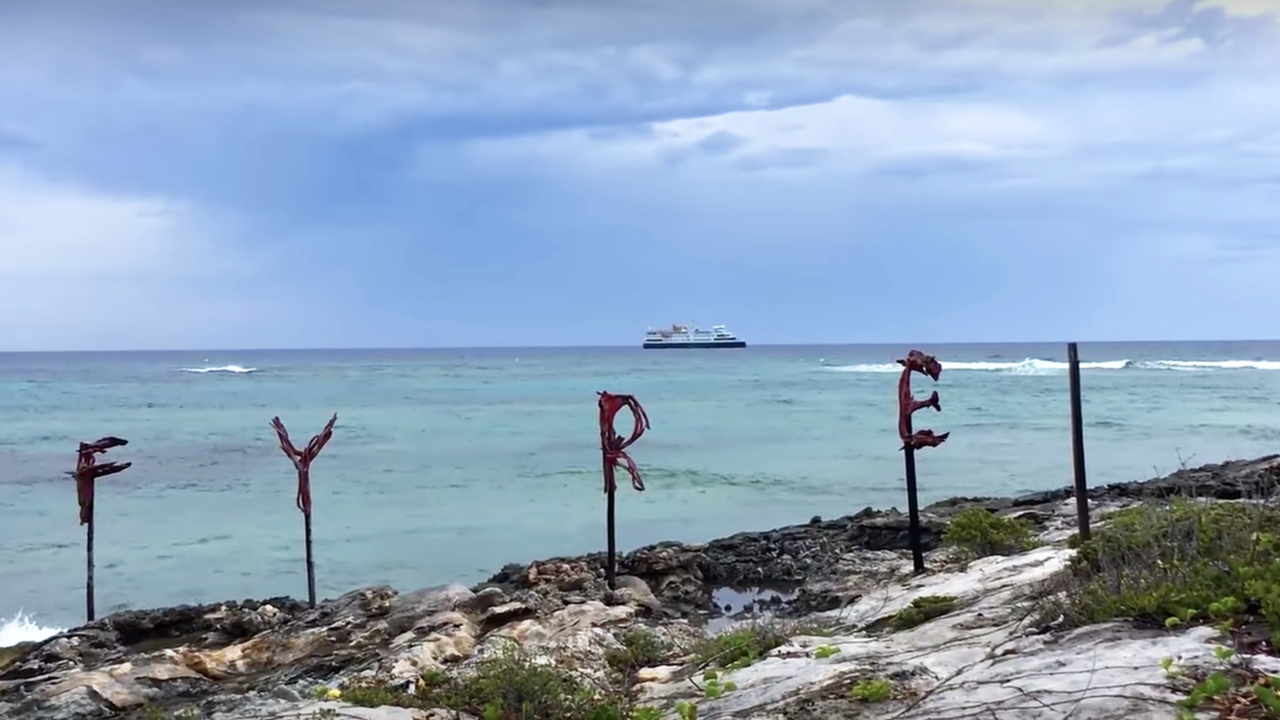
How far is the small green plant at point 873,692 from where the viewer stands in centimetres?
536

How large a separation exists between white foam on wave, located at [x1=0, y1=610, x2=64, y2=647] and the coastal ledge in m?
1.48

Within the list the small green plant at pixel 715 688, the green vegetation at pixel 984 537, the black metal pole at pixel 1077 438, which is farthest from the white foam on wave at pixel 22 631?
the black metal pole at pixel 1077 438

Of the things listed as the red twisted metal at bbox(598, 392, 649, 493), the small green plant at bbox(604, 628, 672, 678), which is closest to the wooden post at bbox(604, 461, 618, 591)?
the red twisted metal at bbox(598, 392, 649, 493)

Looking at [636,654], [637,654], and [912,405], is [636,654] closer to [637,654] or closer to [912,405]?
[637,654]

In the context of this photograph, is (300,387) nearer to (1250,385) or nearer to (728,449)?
(728,449)

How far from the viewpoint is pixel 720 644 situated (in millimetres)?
7438

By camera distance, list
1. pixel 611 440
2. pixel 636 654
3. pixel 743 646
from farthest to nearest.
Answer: pixel 611 440 → pixel 636 654 → pixel 743 646

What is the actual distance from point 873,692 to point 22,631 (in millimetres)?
11283

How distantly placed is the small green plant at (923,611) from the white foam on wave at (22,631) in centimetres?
995

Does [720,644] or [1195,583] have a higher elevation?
[1195,583]

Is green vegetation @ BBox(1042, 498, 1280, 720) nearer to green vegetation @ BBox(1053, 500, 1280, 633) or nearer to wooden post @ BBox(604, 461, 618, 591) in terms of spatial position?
green vegetation @ BBox(1053, 500, 1280, 633)

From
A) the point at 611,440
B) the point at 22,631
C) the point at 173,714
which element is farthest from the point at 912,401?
the point at 22,631

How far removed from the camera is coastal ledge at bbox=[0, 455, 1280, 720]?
16.4ft

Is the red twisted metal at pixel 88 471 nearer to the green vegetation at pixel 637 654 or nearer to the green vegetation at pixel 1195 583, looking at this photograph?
the green vegetation at pixel 637 654
